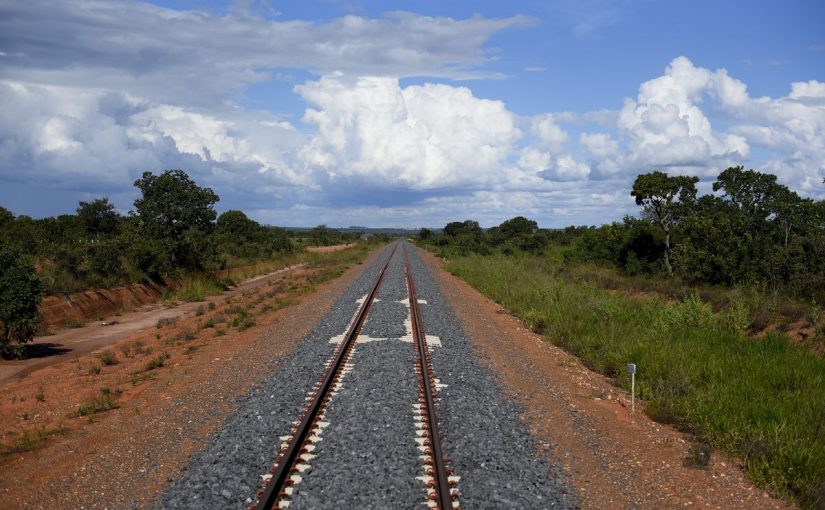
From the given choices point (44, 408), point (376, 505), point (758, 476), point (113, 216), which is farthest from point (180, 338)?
point (113, 216)

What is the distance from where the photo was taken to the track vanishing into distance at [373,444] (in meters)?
5.93

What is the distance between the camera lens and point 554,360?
12836 millimetres

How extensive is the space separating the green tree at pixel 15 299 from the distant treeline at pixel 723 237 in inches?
953

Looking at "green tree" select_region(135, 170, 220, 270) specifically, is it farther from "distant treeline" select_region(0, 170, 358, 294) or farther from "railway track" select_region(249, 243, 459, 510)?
"railway track" select_region(249, 243, 459, 510)

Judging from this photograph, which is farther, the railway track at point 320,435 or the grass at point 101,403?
the grass at point 101,403

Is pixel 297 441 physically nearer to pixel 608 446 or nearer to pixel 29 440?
pixel 608 446

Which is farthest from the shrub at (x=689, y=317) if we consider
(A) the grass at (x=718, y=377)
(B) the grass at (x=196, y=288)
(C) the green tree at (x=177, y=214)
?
(C) the green tree at (x=177, y=214)

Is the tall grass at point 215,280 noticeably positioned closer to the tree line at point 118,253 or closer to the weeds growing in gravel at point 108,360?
the tree line at point 118,253

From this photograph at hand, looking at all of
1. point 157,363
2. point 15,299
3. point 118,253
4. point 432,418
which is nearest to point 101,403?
point 157,363

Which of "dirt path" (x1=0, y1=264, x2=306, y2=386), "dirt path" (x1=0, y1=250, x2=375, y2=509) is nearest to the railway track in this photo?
"dirt path" (x1=0, y1=250, x2=375, y2=509)

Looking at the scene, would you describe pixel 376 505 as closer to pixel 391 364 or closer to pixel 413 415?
pixel 413 415

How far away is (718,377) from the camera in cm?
998

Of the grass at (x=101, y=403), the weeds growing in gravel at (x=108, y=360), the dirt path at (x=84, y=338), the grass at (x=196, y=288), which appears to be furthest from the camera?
the grass at (x=196, y=288)

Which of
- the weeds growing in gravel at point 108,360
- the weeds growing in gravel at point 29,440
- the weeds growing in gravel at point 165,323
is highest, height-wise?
the weeds growing in gravel at point 29,440
